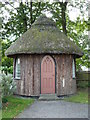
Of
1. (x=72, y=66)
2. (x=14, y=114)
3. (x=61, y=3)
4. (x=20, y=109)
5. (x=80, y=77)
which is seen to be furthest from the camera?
(x=61, y=3)

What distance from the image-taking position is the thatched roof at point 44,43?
461 inches

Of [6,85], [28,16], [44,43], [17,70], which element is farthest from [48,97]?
[28,16]

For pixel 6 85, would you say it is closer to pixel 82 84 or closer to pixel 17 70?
pixel 17 70

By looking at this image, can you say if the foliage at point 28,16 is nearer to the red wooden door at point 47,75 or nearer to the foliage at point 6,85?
the red wooden door at point 47,75

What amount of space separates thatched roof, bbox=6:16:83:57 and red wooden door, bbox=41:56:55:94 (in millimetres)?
781

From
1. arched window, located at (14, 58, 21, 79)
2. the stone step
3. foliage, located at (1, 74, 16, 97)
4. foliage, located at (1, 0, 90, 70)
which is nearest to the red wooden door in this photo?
the stone step

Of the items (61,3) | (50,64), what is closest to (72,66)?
(50,64)

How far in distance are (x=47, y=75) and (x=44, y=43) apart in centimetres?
205

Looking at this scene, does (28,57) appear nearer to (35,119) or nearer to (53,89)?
(53,89)

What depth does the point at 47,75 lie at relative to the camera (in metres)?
12.1

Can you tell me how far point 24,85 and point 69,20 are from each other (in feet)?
40.2

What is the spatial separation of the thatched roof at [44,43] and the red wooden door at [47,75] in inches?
30.7

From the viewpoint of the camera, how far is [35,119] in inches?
277

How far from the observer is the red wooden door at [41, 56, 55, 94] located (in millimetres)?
12039
